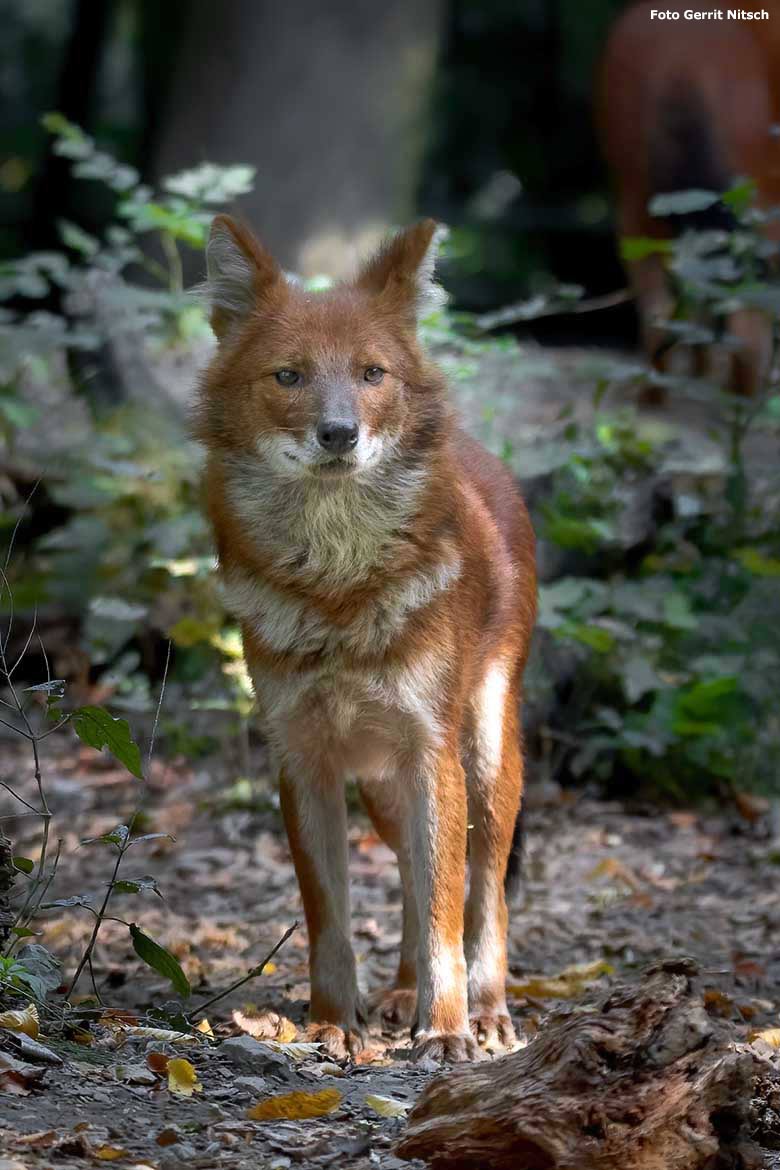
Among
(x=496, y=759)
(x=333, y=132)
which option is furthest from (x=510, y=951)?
(x=333, y=132)

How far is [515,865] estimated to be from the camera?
5.57 m

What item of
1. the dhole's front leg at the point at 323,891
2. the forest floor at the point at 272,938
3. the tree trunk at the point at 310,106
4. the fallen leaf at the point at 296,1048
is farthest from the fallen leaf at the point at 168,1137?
the tree trunk at the point at 310,106

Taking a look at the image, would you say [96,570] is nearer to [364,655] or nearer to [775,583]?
[775,583]

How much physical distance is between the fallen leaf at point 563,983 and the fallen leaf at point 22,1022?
2.04m

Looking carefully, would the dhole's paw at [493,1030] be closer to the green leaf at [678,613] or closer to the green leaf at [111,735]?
the green leaf at [111,735]

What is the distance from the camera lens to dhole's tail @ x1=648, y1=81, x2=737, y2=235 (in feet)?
33.3

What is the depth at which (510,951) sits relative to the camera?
591cm

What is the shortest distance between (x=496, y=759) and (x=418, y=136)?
7.21 m

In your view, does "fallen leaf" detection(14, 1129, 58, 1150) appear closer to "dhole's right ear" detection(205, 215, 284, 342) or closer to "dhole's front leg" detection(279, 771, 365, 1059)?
"dhole's front leg" detection(279, 771, 365, 1059)

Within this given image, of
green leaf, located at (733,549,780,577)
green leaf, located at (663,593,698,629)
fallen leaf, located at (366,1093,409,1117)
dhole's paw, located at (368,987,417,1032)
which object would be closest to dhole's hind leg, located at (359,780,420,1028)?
dhole's paw, located at (368,987,417,1032)

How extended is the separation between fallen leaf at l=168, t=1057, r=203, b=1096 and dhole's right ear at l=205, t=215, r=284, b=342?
2197 mm

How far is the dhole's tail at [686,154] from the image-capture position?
10156 millimetres

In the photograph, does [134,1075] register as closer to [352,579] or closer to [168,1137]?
[168,1137]

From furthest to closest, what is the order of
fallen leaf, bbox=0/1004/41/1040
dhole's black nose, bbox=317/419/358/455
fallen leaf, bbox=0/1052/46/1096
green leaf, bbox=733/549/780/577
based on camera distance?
green leaf, bbox=733/549/780/577 < dhole's black nose, bbox=317/419/358/455 < fallen leaf, bbox=0/1004/41/1040 < fallen leaf, bbox=0/1052/46/1096
